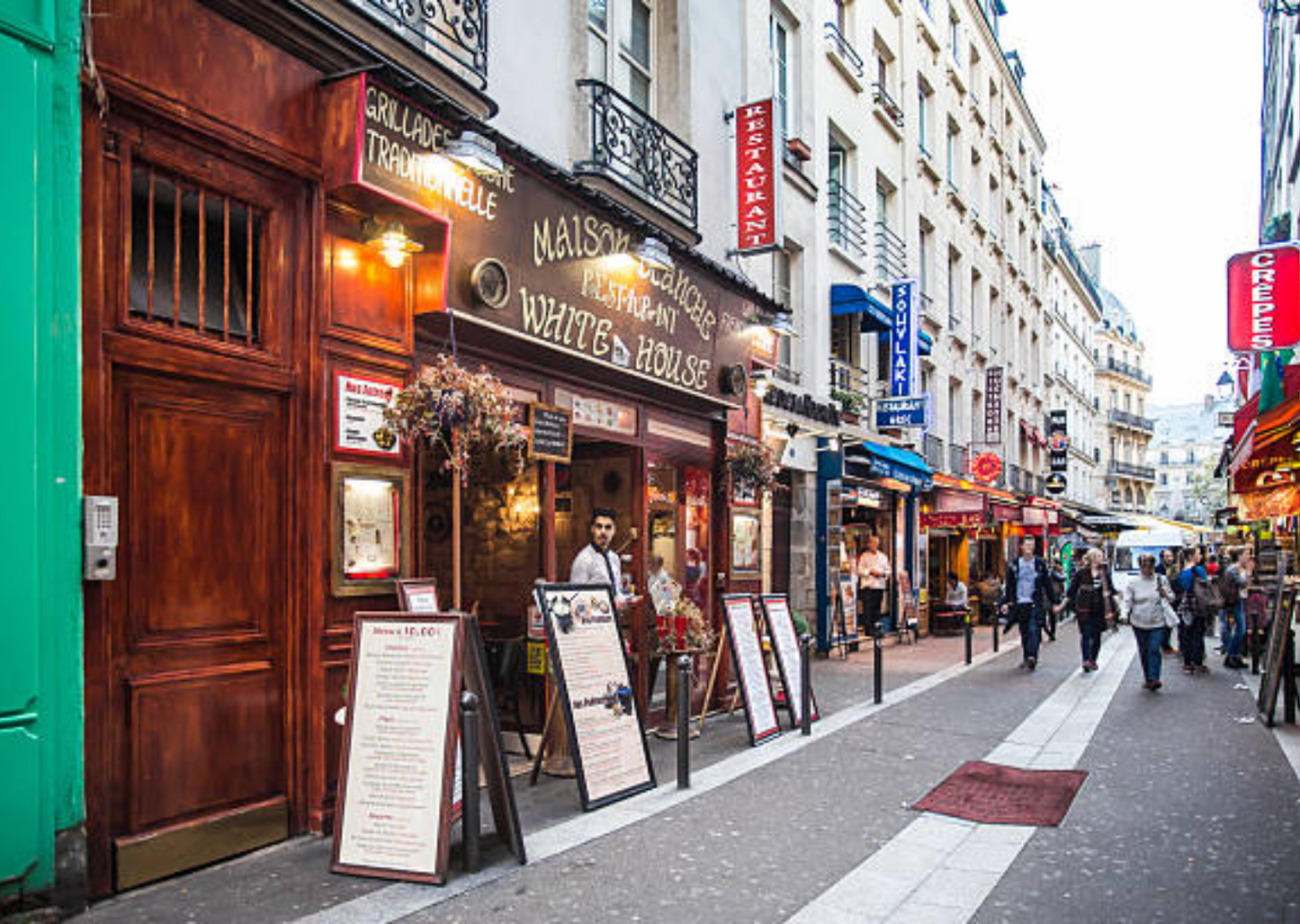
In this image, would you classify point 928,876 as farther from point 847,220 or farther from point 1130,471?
point 1130,471

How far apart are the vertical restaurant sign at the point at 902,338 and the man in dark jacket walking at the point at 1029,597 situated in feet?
13.6

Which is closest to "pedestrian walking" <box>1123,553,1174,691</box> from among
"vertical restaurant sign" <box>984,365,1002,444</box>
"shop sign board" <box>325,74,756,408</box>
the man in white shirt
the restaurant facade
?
"shop sign board" <box>325,74,756,408</box>

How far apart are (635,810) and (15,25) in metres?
5.06

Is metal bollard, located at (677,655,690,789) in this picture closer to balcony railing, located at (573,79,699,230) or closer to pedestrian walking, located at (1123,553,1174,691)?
balcony railing, located at (573,79,699,230)

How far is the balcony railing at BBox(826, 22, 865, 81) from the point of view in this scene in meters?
16.8

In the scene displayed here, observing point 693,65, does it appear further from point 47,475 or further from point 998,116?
point 998,116

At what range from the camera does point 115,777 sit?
15.0ft

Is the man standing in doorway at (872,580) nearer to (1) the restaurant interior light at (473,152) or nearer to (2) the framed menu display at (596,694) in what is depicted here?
(2) the framed menu display at (596,694)

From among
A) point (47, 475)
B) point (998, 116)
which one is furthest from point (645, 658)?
point (998, 116)

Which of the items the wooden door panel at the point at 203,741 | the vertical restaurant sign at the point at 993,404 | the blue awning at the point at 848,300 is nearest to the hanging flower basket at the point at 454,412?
the wooden door panel at the point at 203,741

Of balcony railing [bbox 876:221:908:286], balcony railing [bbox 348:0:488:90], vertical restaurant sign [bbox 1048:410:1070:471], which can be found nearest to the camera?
balcony railing [bbox 348:0:488:90]

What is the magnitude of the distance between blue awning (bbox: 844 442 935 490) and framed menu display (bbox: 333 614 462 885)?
39.0 feet

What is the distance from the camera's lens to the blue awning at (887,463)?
1617cm

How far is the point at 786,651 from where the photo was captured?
29.0 ft
